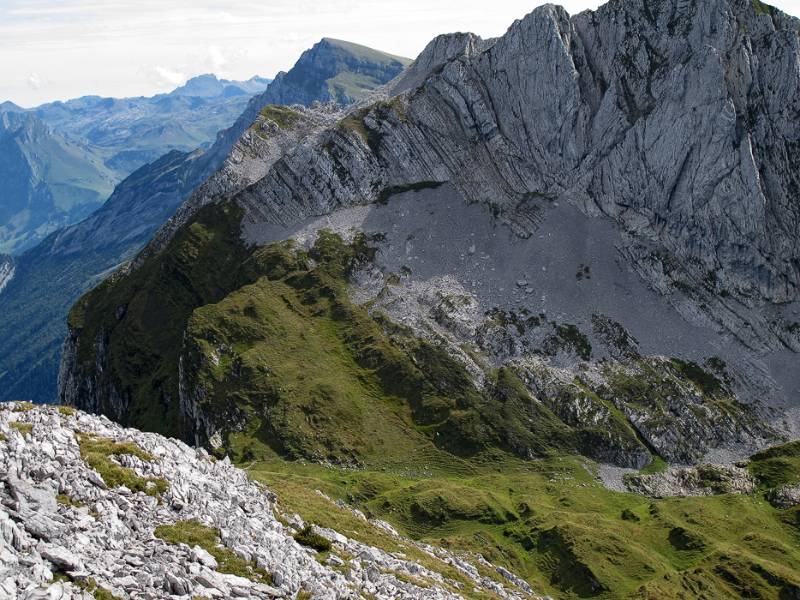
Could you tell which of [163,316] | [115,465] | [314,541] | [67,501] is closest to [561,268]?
[163,316]

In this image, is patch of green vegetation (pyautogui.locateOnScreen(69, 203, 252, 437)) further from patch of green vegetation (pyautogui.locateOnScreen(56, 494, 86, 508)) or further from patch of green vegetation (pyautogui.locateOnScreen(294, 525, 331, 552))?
Answer: patch of green vegetation (pyautogui.locateOnScreen(56, 494, 86, 508))

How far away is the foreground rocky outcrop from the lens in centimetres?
3525

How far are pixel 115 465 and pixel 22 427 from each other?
667cm

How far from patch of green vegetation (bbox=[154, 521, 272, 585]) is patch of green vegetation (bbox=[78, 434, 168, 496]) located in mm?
4173

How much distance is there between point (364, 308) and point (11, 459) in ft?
430

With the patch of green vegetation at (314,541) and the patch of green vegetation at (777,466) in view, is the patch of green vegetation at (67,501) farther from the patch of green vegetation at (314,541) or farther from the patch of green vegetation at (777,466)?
the patch of green vegetation at (777,466)

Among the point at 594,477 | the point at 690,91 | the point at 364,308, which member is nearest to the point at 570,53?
the point at 690,91

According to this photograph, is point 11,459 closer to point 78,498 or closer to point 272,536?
point 78,498

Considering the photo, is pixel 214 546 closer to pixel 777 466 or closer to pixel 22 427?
pixel 22 427

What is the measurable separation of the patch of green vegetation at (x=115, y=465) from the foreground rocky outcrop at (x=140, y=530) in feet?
0.27

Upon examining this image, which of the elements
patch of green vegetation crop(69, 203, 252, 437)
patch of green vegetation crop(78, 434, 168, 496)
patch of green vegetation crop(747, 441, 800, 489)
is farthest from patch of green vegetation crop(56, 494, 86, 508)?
patch of green vegetation crop(747, 441, 800, 489)

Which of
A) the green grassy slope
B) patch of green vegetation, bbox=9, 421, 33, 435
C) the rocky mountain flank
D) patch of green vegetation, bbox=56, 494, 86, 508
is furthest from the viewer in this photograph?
the rocky mountain flank

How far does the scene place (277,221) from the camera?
196250mm

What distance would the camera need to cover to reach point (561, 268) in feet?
581
